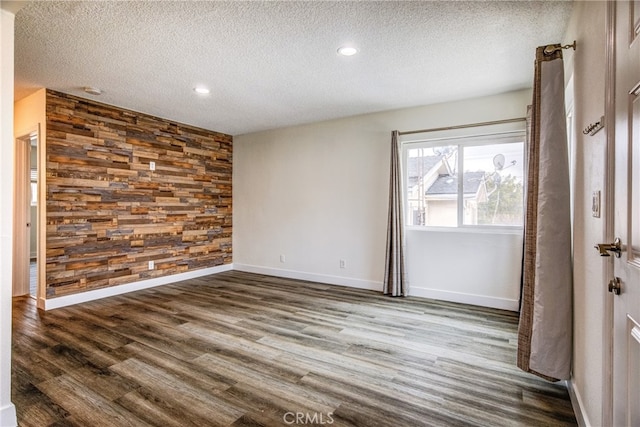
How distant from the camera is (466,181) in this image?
387 centimetres

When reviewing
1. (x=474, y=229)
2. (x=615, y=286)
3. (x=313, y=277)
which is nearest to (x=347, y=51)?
(x=615, y=286)

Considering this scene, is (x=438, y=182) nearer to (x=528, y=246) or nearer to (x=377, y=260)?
(x=377, y=260)

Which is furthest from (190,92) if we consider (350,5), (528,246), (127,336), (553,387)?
(553,387)

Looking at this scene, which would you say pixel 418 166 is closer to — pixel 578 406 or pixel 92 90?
pixel 578 406

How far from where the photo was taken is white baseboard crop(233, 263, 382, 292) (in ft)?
14.8

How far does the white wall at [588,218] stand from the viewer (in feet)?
4.63

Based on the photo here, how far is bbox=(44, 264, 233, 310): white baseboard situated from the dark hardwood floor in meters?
0.16

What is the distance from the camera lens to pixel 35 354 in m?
2.49

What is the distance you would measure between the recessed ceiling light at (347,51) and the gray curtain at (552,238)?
4.42 ft

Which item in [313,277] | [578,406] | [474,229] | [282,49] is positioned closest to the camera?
[578,406]

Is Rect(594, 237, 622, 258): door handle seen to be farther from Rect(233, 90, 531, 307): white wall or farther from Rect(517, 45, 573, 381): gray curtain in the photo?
Rect(233, 90, 531, 307): white wall

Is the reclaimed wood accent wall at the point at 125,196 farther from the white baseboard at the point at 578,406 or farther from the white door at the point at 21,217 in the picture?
the white baseboard at the point at 578,406

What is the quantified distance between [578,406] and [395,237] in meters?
2.53

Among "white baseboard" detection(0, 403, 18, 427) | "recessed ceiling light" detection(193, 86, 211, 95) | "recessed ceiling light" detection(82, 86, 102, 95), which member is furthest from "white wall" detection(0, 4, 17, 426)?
"recessed ceiling light" detection(82, 86, 102, 95)
